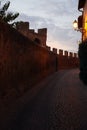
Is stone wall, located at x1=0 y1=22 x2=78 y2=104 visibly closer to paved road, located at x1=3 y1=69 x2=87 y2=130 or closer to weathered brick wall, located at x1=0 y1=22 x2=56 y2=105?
weathered brick wall, located at x1=0 y1=22 x2=56 y2=105

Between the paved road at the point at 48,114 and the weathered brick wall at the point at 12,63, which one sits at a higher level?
the weathered brick wall at the point at 12,63

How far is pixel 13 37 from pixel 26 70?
3.19 meters

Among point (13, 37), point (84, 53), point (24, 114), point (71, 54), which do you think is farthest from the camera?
point (71, 54)

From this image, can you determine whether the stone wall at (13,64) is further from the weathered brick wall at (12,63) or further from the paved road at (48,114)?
the paved road at (48,114)

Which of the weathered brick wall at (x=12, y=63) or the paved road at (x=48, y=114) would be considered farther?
the weathered brick wall at (x=12, y=63)

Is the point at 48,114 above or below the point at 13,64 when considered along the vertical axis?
below

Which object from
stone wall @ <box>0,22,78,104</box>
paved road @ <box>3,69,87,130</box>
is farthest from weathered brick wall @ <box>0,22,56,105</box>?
paved road @ <box>3,69,87,130</box>

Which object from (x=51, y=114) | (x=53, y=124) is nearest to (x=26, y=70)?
(x=51, y=114)

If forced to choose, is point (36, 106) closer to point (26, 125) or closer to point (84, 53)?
point (26, 125)

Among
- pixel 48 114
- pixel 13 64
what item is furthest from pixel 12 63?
pixel 48 114

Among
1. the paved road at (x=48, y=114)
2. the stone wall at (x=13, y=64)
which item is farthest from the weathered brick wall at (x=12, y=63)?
the paved road at (x=48, y=114)

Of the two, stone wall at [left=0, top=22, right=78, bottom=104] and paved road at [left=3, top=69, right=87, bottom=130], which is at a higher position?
stone wall at [left=0, top=22, right=78, bottom=104]

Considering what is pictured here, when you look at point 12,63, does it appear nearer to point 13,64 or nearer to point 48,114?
point 13,64

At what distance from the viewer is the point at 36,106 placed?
9.55m
